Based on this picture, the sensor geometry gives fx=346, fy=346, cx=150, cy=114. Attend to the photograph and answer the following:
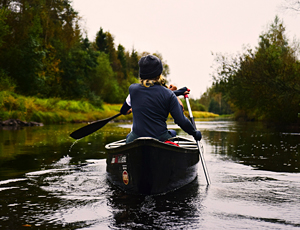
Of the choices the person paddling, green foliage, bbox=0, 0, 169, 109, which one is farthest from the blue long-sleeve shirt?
green foliage, bbox=0, 0, 169, 109

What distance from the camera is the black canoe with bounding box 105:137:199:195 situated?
14.5 ft

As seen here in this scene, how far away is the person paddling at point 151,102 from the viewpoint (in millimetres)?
4770

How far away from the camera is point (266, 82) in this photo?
2405cm

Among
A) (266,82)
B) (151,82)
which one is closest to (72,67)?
(266,82)

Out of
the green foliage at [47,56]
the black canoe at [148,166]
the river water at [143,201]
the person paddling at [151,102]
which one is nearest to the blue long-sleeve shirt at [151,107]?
the person paddling at [151,102]

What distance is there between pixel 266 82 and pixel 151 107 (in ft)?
69.0

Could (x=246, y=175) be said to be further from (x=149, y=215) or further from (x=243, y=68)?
(x=243, y=68)

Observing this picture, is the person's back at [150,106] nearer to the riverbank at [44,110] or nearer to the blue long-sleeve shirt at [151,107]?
the blue long-sleeve shirt at [151,107]

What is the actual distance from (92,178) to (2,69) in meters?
24.9

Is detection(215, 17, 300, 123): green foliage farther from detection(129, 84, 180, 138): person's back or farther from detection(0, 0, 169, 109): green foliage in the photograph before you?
detection(129, 84, 180, 138): person's back

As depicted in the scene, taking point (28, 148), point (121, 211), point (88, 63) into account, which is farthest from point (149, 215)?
point (88, 63)

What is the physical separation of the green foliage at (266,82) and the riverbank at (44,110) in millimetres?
13248

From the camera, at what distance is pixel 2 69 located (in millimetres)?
28156

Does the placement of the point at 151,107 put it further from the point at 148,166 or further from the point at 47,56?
the point at 47,56
